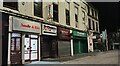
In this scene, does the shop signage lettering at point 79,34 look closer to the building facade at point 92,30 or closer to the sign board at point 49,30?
the building facade at point 92,30

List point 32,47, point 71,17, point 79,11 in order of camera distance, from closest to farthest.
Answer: point 32,47 → point 71,17 → point 79,11

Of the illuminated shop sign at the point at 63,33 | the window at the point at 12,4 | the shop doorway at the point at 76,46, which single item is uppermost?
the window at the point at 12,4

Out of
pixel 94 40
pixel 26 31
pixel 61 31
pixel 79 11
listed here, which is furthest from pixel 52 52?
pixel 94 40

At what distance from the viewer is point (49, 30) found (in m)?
20.5

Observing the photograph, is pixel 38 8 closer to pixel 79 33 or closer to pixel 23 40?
pixel 23 40

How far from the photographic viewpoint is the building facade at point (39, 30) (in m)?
15.1

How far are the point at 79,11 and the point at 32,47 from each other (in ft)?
44.7

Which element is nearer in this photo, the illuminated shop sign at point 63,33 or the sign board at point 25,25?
the sign board at point 25,25

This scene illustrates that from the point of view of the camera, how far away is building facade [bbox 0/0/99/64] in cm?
1506

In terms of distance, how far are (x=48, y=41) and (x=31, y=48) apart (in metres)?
3.94

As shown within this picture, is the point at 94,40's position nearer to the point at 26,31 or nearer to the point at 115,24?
the point at 115,24

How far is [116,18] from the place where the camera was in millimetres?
44812

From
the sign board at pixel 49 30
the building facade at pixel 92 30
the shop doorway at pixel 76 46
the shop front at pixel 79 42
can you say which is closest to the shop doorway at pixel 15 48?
the sign board at pixel 49 30

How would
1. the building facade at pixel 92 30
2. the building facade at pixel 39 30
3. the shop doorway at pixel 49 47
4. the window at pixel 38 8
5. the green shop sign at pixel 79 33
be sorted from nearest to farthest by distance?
the building facade at pixel 39 30 < the window at pixel 38 8 < the shop doorway at pixel 49 47 < the green shop sign at pixel 79 33 < the building facade at pixel 92 30
